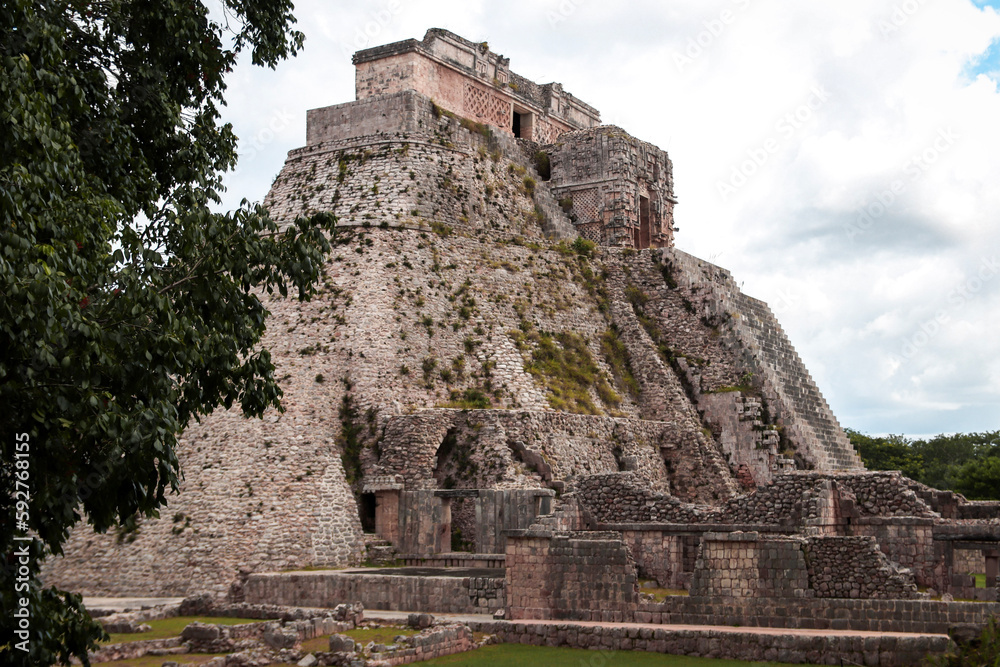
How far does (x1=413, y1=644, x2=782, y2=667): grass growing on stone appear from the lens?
46.9 ft

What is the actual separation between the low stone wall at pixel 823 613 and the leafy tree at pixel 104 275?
269 inches

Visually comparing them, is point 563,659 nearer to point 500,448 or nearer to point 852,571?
point 852,571

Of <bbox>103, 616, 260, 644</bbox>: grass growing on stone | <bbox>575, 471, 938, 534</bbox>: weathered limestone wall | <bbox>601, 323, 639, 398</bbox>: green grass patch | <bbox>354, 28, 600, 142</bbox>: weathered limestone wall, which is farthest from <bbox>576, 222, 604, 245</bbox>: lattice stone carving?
<bbox>103, 616, 260, 644</bbox>: grass growing on stone

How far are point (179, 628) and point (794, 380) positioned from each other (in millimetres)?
20264

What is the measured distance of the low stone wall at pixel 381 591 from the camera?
62.1ft

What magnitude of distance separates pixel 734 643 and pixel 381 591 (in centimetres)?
770

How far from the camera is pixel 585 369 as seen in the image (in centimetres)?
3058

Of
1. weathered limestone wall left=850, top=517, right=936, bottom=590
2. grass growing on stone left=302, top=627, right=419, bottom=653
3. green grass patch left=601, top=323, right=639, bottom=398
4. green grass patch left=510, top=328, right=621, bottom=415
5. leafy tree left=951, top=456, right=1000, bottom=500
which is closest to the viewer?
grass growing on stone left=302, top=627, right=419, bottom=653

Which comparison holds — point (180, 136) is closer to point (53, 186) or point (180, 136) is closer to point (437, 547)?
point (53, 186)

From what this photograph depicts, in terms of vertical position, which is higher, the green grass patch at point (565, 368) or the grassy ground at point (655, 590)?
the green grass patch at point (565, 368)

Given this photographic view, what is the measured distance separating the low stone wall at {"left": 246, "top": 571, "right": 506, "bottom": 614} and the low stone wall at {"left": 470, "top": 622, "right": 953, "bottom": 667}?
192cm

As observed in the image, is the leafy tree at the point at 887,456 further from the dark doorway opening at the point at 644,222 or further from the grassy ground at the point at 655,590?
the grassy ground at the point at 655,590

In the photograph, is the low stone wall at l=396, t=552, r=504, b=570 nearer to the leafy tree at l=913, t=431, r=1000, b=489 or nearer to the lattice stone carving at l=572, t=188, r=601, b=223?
the lattice stone carving at l=572, t=188, r=601, b=223

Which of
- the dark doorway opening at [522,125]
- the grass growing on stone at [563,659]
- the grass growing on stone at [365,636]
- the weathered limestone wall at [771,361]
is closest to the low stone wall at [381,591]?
the grass growing on stone at [365,636]
